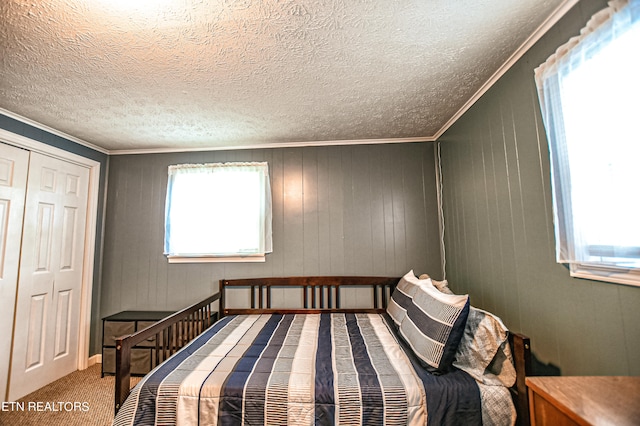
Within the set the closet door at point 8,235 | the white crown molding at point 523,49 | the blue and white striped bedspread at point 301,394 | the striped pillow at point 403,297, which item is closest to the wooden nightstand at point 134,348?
the closet door at point 8,235

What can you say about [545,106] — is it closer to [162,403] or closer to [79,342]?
[162,403]

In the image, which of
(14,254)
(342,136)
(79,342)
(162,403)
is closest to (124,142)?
(14,254)

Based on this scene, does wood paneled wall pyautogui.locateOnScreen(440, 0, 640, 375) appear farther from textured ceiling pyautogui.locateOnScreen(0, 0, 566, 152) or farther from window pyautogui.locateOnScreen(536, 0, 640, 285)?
textured ceiling pyautogui.locateOnScreen(0, 0, 566, 152)

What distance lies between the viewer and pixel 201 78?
180 centimetres

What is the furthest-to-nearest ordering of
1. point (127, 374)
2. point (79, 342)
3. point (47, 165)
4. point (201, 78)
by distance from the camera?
point (79, 342) → point (47, 165) → point (201, 78) → point (127, 374)

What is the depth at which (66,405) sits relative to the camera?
2.15m

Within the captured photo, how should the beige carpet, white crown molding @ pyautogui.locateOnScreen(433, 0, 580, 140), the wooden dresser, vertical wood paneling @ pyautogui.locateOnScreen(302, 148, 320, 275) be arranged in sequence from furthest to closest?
vertical wood paneling @ pyautogui.locateOnScreen(302, 148, 320, 275) → the beige carpet → white crown molding @ pyautogui.locateOnScreen(433, 0, 580, 140) → the wooden dresser

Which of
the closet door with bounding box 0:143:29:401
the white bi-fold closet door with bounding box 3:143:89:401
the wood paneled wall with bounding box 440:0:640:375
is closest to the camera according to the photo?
the wood paneled wall with bounding box 440:0:640:375

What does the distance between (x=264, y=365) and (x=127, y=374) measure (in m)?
0.70

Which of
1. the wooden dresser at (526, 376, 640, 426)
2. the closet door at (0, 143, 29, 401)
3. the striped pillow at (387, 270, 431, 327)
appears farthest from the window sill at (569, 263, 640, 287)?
the closet door at (0, 143, 29, 401)

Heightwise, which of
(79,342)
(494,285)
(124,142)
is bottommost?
(79,342)

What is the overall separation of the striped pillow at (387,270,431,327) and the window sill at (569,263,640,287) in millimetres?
879

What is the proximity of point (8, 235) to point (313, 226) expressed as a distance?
2542 millimetres

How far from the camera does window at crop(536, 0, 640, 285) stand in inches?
38.0
